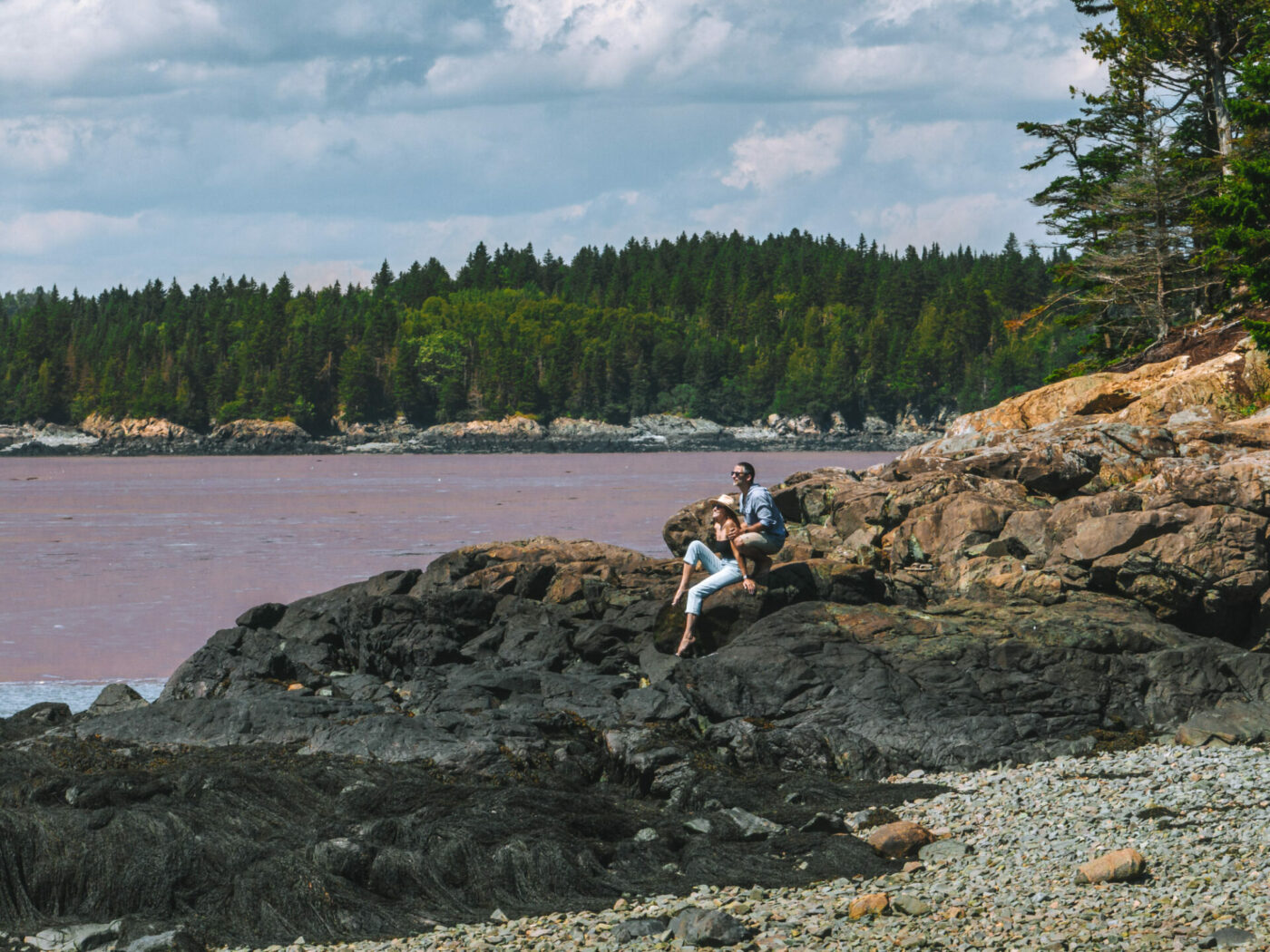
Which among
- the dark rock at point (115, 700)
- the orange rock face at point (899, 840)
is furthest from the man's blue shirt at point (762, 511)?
the dark rock at point (115, 700)

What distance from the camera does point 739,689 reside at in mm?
12516

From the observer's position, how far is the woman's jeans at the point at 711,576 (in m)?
14.2

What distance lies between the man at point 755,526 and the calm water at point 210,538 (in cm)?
811

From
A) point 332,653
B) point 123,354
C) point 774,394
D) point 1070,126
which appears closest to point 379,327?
point 123,354

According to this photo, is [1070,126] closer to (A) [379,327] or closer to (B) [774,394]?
(B) [774,394]

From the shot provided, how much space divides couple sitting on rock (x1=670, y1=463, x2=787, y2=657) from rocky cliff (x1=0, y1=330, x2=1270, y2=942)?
0.23 metres

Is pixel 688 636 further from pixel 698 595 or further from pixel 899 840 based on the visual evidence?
pixel 899 840

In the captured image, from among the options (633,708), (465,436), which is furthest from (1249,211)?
(465,436)

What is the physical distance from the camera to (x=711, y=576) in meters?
14.5

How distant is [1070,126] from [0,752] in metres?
39.8

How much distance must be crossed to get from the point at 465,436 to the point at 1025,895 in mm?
146432

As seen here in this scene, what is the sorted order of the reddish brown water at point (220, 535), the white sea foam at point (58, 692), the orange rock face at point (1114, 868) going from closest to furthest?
the orange rock face at point (1114, 868)
the white sea foam at point (58, 692)
the reddish brown water at point (220, 535)

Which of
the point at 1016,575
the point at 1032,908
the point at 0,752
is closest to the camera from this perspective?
the point at 1032,908

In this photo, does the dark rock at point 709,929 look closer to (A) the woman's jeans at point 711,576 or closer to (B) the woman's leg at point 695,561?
(A) the woman's jeans at point 711,576
